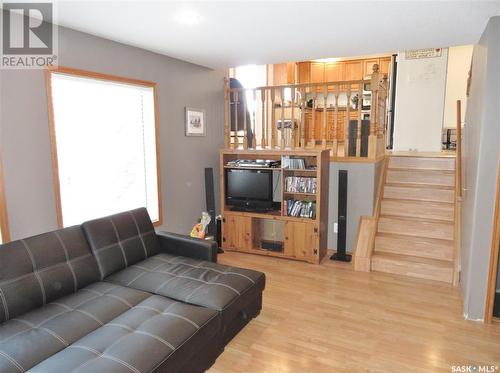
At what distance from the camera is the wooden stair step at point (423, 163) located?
493 centimetres

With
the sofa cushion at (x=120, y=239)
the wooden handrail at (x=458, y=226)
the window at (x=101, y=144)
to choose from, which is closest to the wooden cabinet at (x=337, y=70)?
the wooden handrail at (x=458, y=226)

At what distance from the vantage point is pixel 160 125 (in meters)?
4.01

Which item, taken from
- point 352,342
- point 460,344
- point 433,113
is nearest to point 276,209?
point 352,342

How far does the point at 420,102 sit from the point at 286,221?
3.89 meters

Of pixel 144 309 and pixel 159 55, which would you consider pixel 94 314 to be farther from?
pixel 159 55

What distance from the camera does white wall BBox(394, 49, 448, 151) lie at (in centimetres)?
623

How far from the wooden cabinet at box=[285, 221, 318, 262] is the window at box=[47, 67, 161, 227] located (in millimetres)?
1602

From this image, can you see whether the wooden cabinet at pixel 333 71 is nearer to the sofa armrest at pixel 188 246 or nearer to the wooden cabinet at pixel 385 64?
the wooden cabinet at pixel 385 64

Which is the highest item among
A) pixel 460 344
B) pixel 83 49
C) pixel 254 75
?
pixel 254 75

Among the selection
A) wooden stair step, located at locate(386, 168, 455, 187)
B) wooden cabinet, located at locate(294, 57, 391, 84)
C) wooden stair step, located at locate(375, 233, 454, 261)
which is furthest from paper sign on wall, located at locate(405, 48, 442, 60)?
wooden stair step, located at locate(375, 233, 454, 261)

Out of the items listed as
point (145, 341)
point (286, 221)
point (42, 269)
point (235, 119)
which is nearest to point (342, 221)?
point (286, 221)

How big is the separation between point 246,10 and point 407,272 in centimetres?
316

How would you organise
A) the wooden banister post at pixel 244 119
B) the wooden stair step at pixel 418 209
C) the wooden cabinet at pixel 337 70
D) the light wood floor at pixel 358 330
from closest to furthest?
1. the light wood floor at pixel 358 330
2. the wooden stair step at pixel 418 209
3. the wooden banister post at pixel 244 119
4. the wooden cabinet at pixel 337 70

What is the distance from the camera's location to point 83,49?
10.1ft
